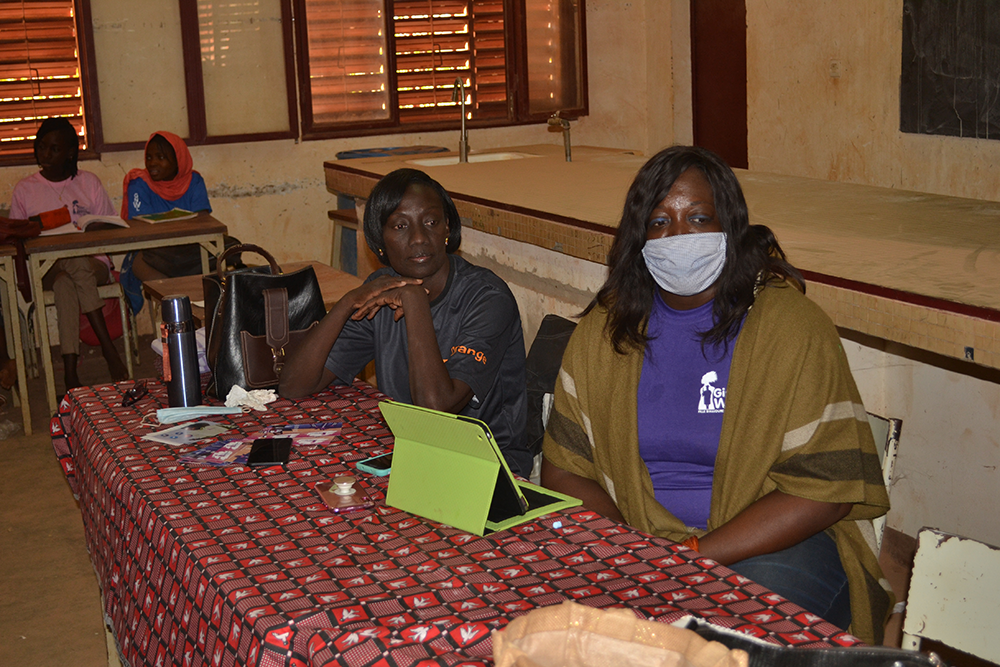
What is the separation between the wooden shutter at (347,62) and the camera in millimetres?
7047

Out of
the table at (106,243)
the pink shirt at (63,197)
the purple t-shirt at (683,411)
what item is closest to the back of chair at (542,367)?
the purple t-shirt at (683,411)

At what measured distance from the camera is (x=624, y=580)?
1.55m

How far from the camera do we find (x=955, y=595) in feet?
5.22

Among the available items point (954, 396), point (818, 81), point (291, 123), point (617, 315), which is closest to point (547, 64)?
point (291, 123)

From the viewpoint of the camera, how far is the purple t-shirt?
2.07 meters

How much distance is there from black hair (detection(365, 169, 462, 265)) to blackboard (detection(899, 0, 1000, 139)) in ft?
10.0

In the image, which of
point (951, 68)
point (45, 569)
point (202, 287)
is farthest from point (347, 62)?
point (45, 569)

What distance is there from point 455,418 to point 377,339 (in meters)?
1.07

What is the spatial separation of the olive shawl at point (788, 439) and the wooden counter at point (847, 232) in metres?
0.31

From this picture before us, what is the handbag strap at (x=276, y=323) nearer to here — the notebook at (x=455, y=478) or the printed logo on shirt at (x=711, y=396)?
the notebook at (x=455, y=478)

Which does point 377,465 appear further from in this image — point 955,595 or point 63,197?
point 63,197

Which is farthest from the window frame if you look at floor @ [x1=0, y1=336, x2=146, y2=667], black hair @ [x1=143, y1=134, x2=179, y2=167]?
floor @ [x1=0, y1=336, x2=146, y2=667]

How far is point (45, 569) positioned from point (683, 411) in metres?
2.67

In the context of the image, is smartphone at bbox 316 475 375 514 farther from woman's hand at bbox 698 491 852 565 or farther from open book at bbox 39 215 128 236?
open book at bbox 39 215 128 236
